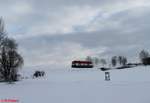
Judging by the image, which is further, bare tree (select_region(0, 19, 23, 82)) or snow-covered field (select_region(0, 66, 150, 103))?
bare tree (select_region(0, 19, 23, 82))

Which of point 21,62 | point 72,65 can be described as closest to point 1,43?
point 21,62

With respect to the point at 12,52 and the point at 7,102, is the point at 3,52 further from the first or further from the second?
the point at 7,102

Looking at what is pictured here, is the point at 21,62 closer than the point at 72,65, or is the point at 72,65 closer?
the point at 21,62

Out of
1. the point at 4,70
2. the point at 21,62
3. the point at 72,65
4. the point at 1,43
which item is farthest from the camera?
the point at 72,65

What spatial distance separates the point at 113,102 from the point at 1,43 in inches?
1335

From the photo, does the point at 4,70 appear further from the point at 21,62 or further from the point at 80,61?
the point at 80,61

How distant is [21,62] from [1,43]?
38.6ft

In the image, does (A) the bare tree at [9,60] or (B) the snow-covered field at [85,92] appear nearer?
(B) the snow-covered field at [85,92]

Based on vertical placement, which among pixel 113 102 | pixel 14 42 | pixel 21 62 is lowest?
pixel 113 102

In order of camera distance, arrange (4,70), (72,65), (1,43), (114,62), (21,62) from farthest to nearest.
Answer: (114,62) < (72,65) < (21,62) < (4,70) < (1,43)

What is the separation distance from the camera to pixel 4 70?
172 feet

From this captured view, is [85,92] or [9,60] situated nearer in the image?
[85,92]

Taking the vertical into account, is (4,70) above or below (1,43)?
below

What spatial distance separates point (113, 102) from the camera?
49.4ft
